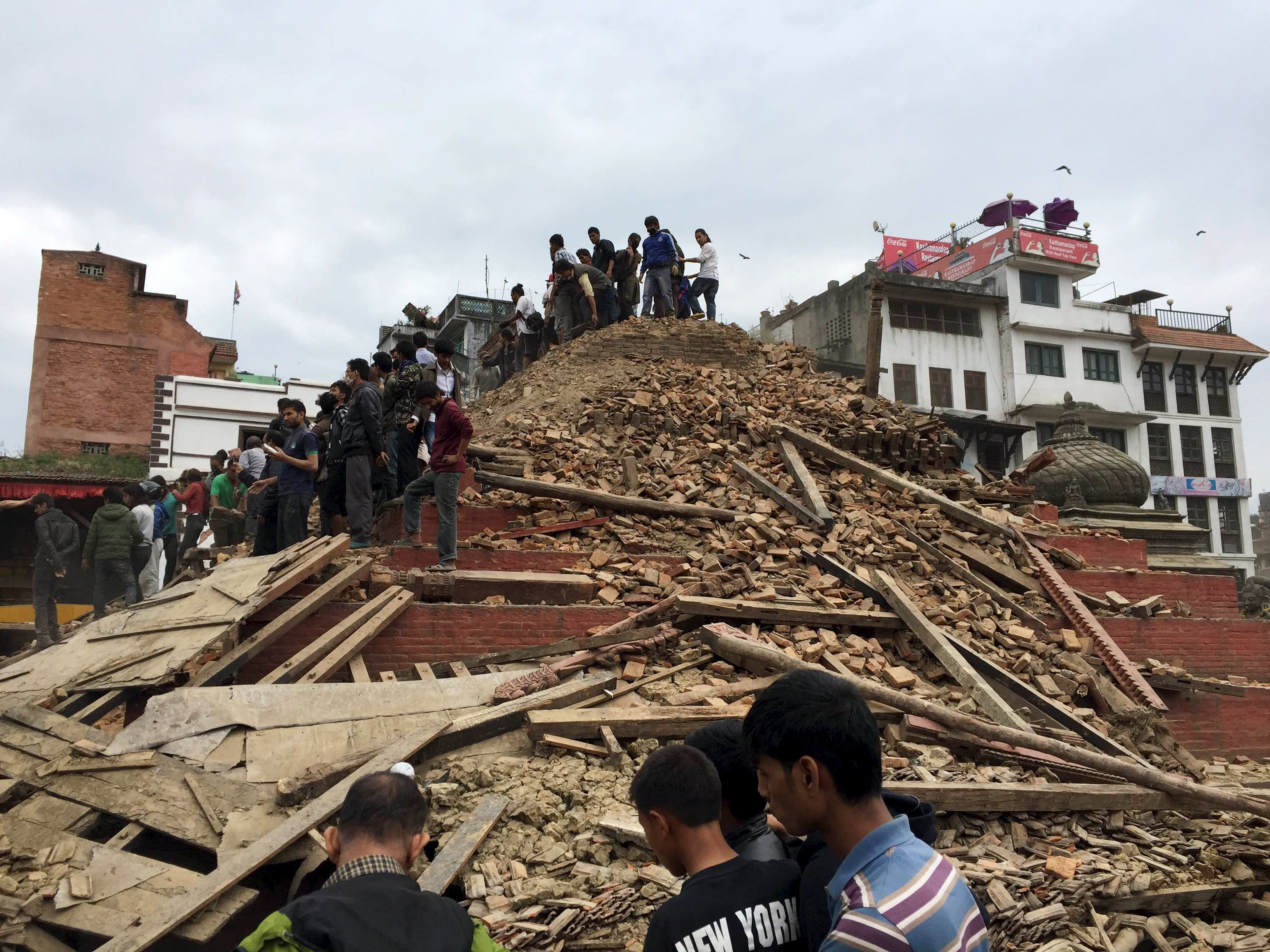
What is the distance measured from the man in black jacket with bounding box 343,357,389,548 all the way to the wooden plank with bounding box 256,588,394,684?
1.27 meters

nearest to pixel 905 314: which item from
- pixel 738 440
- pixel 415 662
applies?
pixel 738 440

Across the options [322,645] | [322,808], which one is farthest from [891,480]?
[322,808]

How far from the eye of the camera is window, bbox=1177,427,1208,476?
1556 inches

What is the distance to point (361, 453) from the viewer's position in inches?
354

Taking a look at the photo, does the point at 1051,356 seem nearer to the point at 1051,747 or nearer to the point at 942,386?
the point at 942,386

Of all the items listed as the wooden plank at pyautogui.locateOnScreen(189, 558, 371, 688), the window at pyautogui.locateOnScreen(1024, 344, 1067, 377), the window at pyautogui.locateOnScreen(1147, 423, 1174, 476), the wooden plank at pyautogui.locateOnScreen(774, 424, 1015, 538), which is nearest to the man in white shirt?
the wooden plank at pyautogui.locateOnScreen(774, 424, 1015, 538)

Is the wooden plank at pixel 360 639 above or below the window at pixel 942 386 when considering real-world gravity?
below

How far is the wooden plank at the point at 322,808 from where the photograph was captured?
420 centimetres

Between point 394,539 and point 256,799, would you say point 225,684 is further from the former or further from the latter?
point 394,539

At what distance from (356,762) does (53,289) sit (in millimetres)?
32606

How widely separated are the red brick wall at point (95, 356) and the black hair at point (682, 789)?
33335 mm

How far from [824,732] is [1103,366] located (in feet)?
138

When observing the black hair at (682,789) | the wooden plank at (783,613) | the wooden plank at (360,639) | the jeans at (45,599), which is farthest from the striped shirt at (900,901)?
the jeans at (45,599)

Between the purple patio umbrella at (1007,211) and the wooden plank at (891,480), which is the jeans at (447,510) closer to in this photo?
the wooden plank at (891,480)
